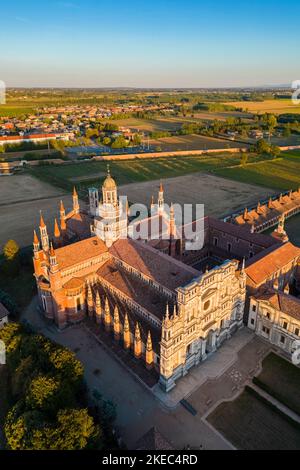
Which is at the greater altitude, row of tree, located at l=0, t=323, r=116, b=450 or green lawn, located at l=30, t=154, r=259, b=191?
green lawn, located at l=30, t=154, r=259, b=191

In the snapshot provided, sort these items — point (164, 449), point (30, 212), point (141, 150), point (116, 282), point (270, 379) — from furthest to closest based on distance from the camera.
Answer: point (141, 150), point (30, 212), point (116, 282), point (270, 379), point (164, 449)

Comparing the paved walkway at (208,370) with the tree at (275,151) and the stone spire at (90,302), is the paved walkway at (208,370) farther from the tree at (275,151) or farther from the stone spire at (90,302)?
the tree at (275,151)

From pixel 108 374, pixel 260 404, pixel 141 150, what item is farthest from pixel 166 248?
pixel 141 150

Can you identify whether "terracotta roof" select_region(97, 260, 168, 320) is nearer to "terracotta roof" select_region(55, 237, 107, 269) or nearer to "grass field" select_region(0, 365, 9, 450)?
"terracotta roof" select_region(55, 237, 107, 269)

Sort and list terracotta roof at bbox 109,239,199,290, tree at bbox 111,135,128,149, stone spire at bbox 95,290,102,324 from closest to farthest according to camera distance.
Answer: terracotta roof at bbox 109,239,199,290 → stone spire at bbox 95,290,102,324 → tree at bbox 111,135,128,149

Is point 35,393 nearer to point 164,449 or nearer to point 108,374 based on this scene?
point 108,374

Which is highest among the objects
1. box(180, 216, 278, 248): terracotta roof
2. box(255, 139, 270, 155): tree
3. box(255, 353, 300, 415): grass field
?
box(255, 139, 270, 155): tree

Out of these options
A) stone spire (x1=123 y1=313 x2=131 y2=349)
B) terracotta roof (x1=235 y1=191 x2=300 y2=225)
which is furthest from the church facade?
terracotta roof (x1=235 y1=191 x2=300 y2=225)
